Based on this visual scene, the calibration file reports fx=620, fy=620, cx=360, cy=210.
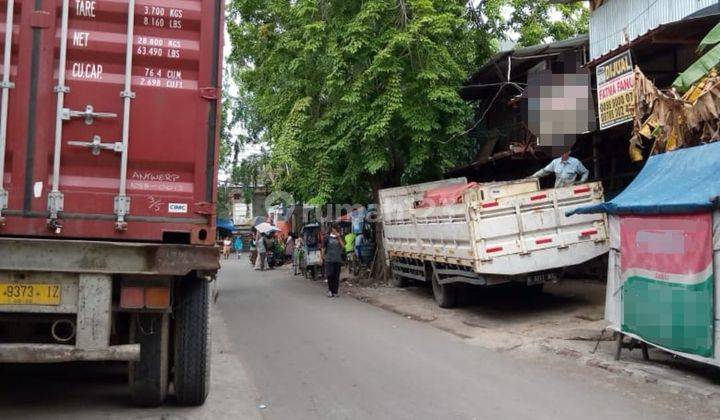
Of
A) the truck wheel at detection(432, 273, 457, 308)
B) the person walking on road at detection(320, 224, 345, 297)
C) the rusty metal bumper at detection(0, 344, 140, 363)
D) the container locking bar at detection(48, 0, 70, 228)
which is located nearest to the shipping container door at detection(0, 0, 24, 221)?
the container locking bar at detection(48, 0, 70, 228)

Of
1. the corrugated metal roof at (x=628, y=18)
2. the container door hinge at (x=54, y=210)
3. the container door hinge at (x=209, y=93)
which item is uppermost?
the corrugated metal roof at (x=628, y=18)

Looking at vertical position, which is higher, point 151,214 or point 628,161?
point 628,161

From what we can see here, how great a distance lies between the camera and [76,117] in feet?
14.4

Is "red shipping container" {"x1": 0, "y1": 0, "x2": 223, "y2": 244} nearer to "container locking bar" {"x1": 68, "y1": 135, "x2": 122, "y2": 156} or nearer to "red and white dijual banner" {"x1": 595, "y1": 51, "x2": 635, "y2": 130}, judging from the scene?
"container locking bar" {"x1": 68, "y1": 135, "x2": 122, "y2": 156}

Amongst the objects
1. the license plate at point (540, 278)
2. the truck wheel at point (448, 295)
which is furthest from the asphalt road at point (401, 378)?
the license plate at point (540, 278)

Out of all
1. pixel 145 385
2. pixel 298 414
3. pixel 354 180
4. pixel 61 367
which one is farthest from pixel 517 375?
pixel 354 180

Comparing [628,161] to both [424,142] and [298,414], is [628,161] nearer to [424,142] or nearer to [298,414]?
[424,142]

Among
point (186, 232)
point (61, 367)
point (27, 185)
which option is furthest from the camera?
point (61, 367)

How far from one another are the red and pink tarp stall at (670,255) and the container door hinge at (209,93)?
4.48 m

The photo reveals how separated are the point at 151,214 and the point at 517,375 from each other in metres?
4.35

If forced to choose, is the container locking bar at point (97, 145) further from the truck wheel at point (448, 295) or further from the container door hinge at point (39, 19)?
the truck wheel at point (448, 295)

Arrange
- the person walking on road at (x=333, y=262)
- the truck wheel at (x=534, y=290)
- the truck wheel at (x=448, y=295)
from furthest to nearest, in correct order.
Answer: the person walking on road at (x=333, y=262) → the truck wheel at (x=534, y=290) → the truck wheel at (x=448, y=295)

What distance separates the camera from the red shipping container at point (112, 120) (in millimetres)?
4301

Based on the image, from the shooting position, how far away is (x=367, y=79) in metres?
13.7
